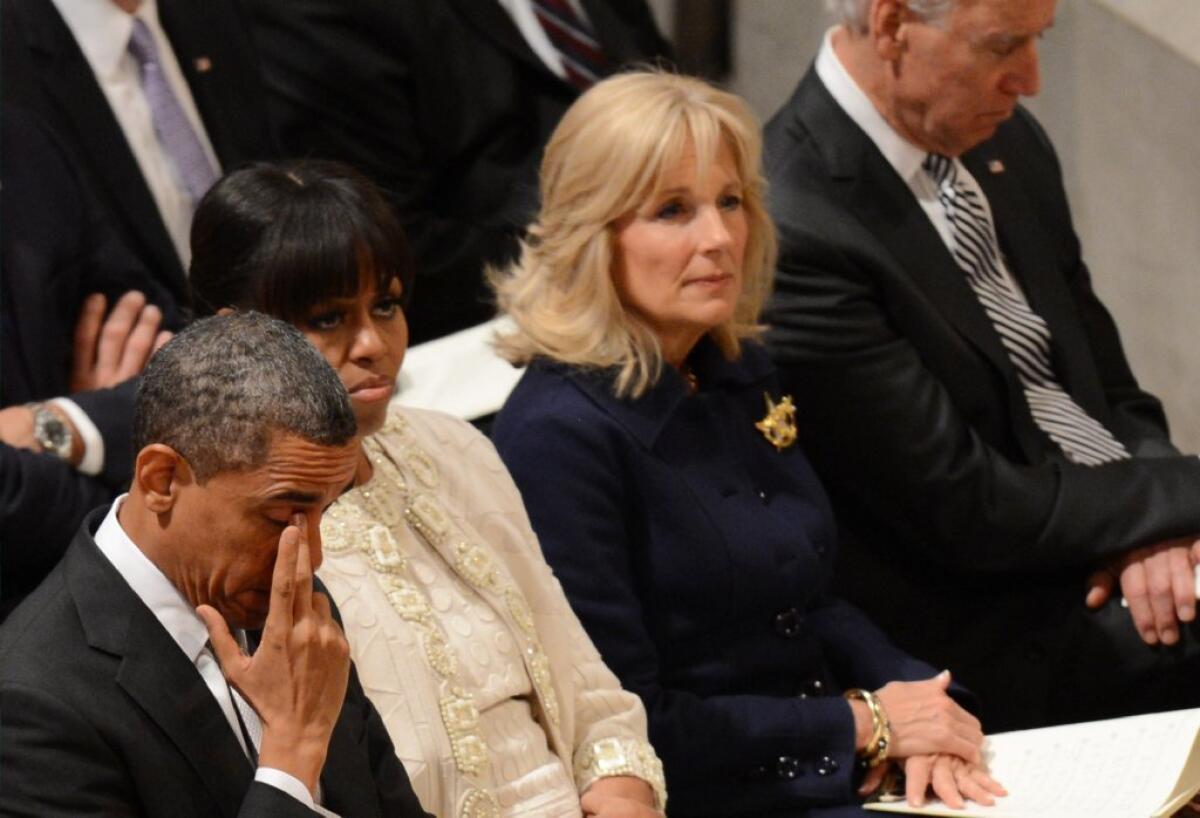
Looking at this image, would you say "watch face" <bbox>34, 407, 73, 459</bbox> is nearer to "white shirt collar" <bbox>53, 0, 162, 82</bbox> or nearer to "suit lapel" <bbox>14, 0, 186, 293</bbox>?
"suit lapel" <bbox>14, 0, 186, 293</bbox>

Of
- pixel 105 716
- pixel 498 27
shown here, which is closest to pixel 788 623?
pixel 105 716

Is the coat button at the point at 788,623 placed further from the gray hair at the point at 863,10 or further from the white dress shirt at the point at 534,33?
the white dress shirt at the point at 534,33

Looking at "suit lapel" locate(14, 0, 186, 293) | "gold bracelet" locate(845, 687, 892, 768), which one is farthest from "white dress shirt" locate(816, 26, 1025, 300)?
"suit lapel" locate(14, 0, 186, 293)

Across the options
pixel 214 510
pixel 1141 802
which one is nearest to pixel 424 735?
pixel 214 510

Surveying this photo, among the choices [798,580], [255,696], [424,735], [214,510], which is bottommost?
[798,580]

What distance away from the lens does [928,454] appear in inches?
120

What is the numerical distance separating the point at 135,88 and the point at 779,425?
1223 millimetres

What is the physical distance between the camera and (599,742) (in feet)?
8.03

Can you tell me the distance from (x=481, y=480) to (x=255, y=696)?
797 millimetres

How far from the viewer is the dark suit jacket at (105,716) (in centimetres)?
166

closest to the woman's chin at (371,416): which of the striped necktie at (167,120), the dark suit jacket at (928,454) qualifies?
the dark suit jacket at (928,454)

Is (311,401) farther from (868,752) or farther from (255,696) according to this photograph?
(868,752)

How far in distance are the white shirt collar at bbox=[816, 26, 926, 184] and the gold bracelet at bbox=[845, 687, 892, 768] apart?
933 mm

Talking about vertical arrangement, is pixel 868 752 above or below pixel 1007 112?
below
